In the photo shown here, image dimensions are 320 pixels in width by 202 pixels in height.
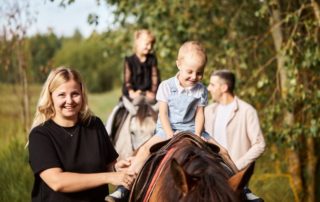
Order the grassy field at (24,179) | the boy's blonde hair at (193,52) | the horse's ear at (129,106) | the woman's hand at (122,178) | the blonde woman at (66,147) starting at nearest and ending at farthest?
the woman's hand at (122,178) < the blonde woman at (66,147) < the boy's blonde hair at (193,52) < the grassy field at (24,179) < the horse's ear at (129,106)

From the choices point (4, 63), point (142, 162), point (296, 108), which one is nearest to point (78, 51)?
point (4, 63)

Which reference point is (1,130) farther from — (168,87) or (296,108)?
(168,87)

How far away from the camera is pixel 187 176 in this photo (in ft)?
12.4

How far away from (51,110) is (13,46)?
354 inches

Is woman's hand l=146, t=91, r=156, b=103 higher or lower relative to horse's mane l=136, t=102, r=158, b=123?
higher

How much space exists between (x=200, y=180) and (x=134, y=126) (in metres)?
6.36

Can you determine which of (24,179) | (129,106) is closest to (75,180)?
(24,179)

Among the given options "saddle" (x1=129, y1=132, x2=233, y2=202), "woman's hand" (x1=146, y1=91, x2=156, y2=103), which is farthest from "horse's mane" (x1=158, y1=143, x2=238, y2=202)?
"woman's hand" (x1=146, y1=91, x2=156, y2=103)

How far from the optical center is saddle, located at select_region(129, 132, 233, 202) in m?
4.52

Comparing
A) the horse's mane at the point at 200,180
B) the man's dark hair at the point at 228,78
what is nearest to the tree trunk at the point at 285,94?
the man's dark hair at the point at 228,78

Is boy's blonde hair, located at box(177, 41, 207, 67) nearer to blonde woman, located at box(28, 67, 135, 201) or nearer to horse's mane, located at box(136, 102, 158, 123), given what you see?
blonde woman, located at box(28, 67, 135, 201)

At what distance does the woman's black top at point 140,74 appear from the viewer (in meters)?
10.5

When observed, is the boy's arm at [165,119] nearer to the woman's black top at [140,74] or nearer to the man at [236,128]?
the man at [236,128]

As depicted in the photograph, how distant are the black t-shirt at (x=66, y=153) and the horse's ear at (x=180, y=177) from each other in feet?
3.13
